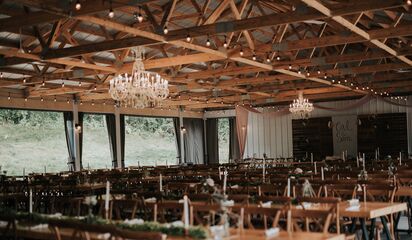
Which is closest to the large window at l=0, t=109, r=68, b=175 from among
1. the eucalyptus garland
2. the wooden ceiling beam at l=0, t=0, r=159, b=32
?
the wooden ceiling beam at l=0, t=0, r=159, b=32

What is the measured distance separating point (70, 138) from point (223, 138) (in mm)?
10329

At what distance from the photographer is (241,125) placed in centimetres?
2512

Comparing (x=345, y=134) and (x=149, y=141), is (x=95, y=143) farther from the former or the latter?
(x=345, y=134)

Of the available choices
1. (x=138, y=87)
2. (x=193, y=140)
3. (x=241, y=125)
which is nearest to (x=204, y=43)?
(x=138, y=87)

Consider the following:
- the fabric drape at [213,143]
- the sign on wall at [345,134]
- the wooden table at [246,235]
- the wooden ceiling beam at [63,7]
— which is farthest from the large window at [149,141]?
the wooden table at [246,235]

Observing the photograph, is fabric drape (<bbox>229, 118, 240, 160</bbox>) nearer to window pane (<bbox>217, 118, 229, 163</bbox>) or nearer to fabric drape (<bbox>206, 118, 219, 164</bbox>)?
window pane (<bbox>217, 118, 229, 163</bbox>)

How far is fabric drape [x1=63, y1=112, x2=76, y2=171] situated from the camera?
19.9 metres

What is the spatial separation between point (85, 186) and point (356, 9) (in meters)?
6.70

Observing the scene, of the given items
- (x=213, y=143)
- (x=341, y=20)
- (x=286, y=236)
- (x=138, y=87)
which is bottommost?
(x=286, y=236)

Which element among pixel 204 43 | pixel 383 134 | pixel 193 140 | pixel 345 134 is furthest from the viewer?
pixel 193 140

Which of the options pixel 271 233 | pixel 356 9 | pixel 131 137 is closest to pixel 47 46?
pixel 356 9

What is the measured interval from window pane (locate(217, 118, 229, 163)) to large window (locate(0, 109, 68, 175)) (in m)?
10.2

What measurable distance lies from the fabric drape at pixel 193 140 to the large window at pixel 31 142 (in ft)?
25.9

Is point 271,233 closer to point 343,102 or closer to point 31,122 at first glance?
point 31,122
